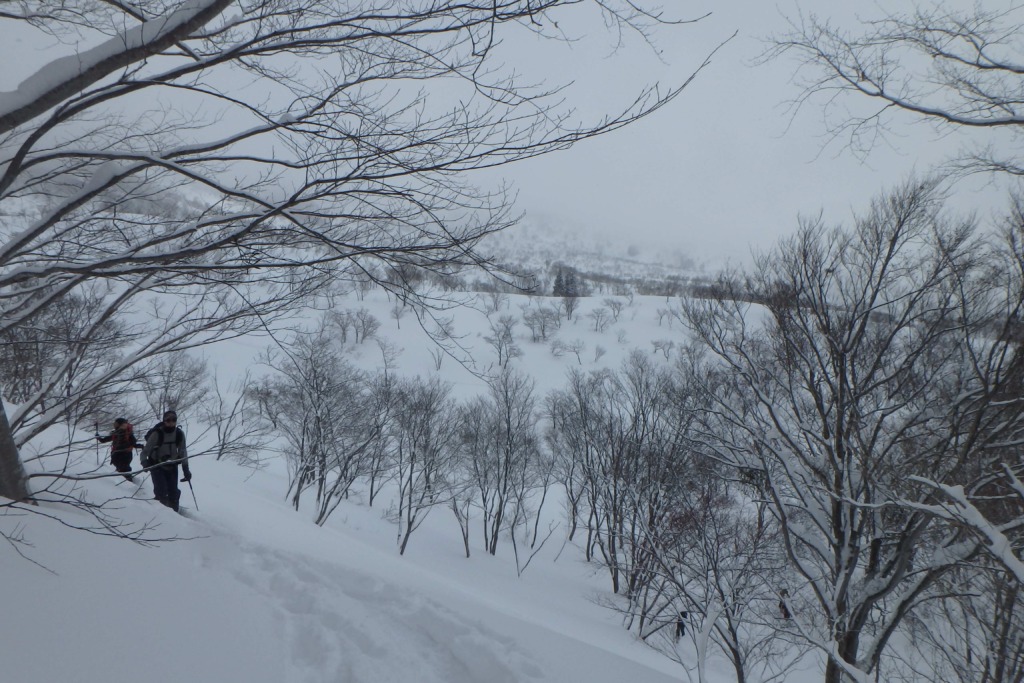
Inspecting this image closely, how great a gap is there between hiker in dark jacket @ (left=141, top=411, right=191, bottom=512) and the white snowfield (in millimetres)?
668

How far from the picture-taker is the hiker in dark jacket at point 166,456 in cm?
575

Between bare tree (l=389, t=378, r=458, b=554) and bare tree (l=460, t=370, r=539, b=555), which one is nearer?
bare tree (l=389, t=378, r=458, b=554)

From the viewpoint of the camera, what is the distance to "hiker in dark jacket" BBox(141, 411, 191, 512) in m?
5.75

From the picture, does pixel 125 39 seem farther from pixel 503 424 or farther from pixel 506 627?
pixel 503 424

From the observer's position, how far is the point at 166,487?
229 inches

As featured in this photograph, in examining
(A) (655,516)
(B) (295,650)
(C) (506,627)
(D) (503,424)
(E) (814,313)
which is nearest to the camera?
(B) (295,650)

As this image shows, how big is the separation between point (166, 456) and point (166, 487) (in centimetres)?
39

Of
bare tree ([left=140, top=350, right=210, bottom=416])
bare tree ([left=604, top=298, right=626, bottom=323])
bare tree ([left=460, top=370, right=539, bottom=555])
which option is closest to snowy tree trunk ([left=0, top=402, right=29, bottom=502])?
bare tree ([left=140, top=350, right=210, bottom=416])

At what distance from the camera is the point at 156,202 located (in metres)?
3.56

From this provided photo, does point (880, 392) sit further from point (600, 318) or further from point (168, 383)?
point (600, 318)

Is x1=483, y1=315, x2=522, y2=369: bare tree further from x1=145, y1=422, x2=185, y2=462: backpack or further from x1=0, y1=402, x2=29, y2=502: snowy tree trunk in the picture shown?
x1=145, y1=422, x2=185, y2=462: backpack

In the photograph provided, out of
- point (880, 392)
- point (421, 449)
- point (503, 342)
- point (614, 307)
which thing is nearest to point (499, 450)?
point (421, 449)

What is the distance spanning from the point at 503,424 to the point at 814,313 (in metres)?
17.2

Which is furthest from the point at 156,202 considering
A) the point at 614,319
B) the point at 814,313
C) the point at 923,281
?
the point at 614,319
